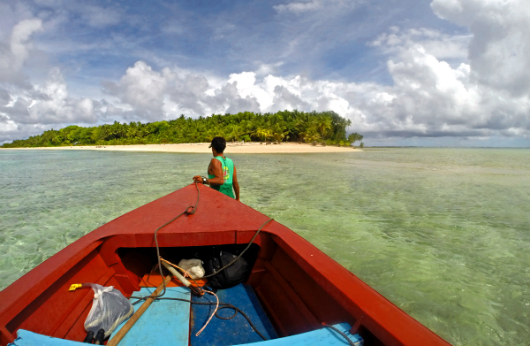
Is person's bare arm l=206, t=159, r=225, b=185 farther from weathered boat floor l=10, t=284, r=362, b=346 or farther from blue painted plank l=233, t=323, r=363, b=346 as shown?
blue painted plank l=233, t=323, r=363, b=346

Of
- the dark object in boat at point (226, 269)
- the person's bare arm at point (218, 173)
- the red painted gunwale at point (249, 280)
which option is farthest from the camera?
the person's bare arm at point (218, 173)

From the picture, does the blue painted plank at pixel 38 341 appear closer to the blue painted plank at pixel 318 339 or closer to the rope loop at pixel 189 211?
the blue painted plank at pixel 318 339

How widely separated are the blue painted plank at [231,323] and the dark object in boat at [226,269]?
10 cm

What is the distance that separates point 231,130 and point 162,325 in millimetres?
60384

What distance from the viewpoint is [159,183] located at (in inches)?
487

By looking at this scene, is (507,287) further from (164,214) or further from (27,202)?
(27,202)

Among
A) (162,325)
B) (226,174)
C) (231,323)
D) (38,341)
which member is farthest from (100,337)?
(226,174)

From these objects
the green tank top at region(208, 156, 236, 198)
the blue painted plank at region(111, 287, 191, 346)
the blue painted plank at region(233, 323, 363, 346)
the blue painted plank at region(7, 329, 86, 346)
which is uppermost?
the green tank top at region(208, 156, 236, 198)

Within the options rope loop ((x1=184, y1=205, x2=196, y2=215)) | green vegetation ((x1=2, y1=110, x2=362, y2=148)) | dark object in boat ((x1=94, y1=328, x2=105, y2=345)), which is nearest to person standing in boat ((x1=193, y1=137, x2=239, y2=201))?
rope loop ((x1=184, y1=205, x2=196, y2=215))

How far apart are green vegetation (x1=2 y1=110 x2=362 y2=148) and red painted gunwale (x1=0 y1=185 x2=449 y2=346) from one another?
54.5 metres

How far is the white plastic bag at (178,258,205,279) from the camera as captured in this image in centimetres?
290

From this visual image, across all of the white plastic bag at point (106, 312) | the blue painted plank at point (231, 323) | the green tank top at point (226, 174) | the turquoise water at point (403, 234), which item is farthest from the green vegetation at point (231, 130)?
the white plastic bag at point (106, 312)

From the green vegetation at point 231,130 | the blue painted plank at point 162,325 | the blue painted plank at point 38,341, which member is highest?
the green vegetation at point 231,130

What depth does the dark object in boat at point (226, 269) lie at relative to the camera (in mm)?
2863
